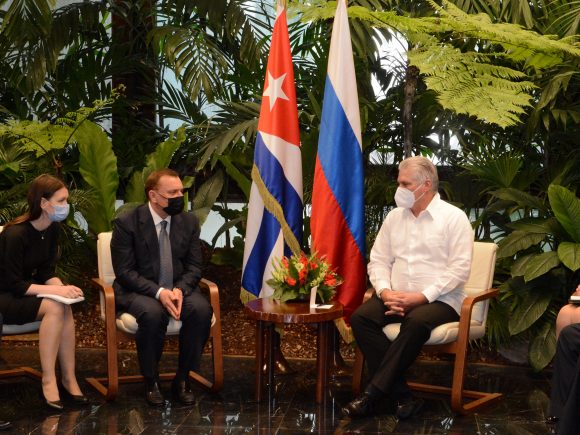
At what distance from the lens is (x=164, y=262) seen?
5.13 m

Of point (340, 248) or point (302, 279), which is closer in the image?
point (302, 279)

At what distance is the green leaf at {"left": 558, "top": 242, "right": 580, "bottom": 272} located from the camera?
5.20m

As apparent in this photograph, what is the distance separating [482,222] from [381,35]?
5.48ft

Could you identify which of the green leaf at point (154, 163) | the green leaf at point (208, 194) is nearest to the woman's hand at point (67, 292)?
the green leaf at point (154, 163)

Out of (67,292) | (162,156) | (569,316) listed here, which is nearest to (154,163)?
Result: (162,156)

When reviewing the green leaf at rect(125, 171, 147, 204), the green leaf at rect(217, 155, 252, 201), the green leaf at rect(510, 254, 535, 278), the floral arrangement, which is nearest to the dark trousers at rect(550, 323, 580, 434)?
the green leaf at rect(510, 254, 535, 278)

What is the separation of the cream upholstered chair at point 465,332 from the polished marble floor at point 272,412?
0.08 metres

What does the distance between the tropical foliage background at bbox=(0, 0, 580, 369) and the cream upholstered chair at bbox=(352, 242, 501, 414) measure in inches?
16.9

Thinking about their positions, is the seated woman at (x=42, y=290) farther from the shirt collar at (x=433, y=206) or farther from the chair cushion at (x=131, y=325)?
the shirt collar at (x=433, y=206)

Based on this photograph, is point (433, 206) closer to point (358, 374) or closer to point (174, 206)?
point (358, 374)

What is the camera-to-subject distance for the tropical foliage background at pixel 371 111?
5465 millimetres

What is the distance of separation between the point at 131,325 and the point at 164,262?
0.44m

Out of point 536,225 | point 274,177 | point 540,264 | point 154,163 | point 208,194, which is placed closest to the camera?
point 540,264

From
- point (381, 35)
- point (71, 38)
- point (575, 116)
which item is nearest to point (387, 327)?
point (575, 116)
